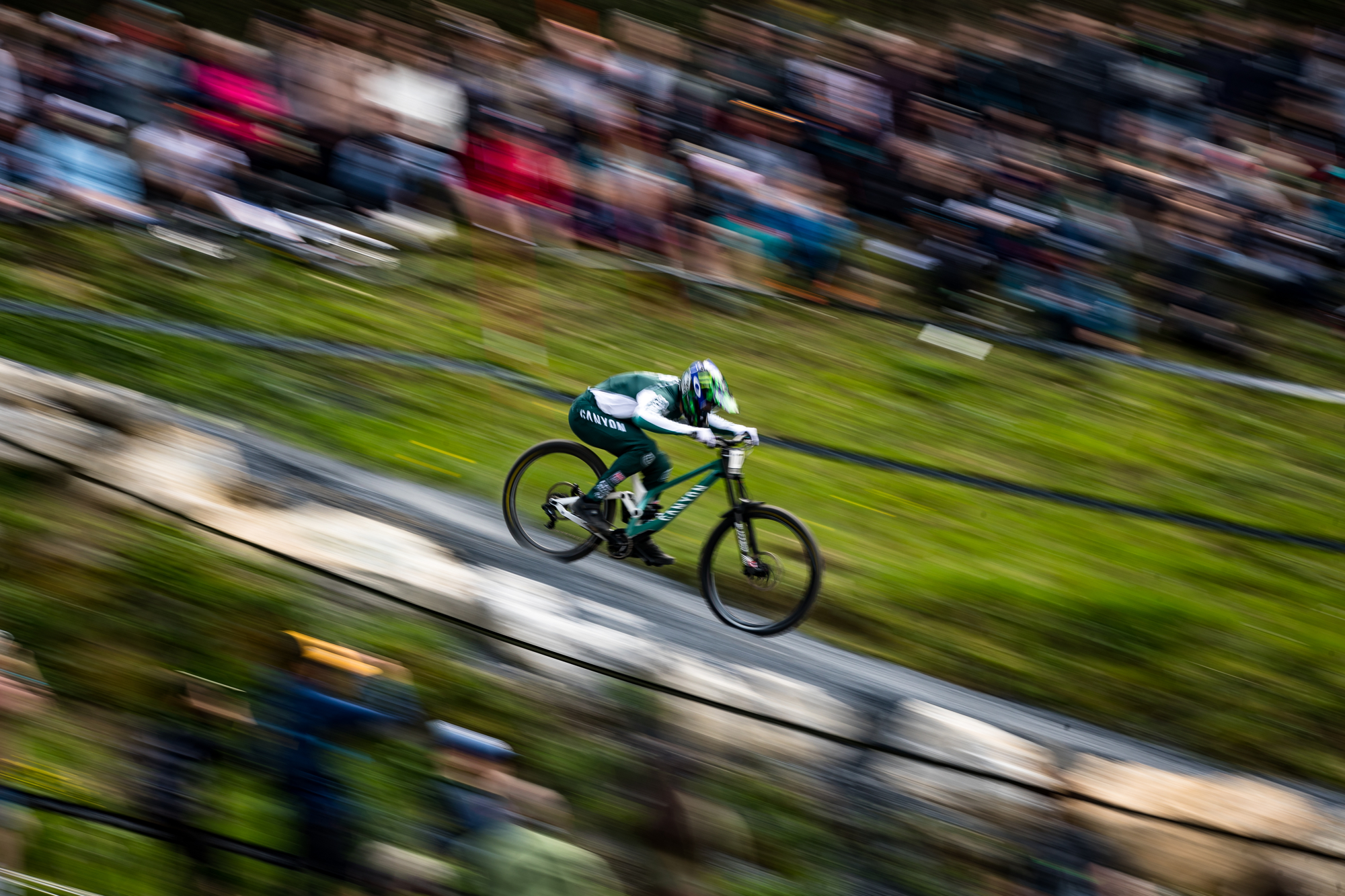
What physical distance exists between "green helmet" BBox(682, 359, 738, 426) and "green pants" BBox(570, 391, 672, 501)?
0.47 m

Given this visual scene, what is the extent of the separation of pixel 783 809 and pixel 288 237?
6840mm

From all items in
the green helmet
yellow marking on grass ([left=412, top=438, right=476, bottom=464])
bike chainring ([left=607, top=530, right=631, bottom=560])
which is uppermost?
the green helmet

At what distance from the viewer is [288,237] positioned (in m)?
10.7

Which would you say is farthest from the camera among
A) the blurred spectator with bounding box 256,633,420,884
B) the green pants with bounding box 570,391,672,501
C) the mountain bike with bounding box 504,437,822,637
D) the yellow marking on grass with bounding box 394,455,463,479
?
the yellow marking on grass with bounding box 394,455,463,479

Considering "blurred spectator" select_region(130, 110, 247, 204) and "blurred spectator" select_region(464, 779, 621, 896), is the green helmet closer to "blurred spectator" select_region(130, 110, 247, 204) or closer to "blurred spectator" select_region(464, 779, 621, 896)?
"blurred spectator" select_region(464, 779, 621, 896)

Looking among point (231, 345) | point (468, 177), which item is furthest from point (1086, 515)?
point (231, 345)

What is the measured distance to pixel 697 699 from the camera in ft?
21.4

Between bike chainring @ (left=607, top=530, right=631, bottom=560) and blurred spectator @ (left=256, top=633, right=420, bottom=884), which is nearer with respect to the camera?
blurred spectator @ (left=256, top=633, right=420, bottom=884)

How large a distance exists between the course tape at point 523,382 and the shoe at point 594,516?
9.55 ft

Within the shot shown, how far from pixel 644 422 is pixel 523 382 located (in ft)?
12.3

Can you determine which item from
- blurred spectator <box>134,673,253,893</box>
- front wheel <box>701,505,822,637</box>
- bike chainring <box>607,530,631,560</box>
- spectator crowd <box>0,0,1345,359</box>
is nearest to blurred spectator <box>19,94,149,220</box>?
spectator crowd <box>0,0,1345,359</box>

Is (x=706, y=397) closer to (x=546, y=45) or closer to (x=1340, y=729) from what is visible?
(x=1340, y=729)

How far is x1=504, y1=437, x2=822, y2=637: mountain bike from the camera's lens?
6.48 meters

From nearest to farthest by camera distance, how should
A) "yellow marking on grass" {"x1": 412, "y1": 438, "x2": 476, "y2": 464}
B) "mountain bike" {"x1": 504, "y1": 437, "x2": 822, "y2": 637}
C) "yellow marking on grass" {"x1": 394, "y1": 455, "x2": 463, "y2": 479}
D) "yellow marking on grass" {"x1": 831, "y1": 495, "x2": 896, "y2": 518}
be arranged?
"mountain bike" {"x1": 504, "y1": 437, "x2": 822, "y2": 637} < "yellow marking on grass" {"x1": 394, "y1": 455, "x2": 463, "y2": 479} < "yellow marking on grass" {"x1": 412, "y1": 438, "x2": 476, "y2": 464} < "yellow marking on grass" {"x1": 831, "y1": 495, "x2": 896, "y2": 518}
